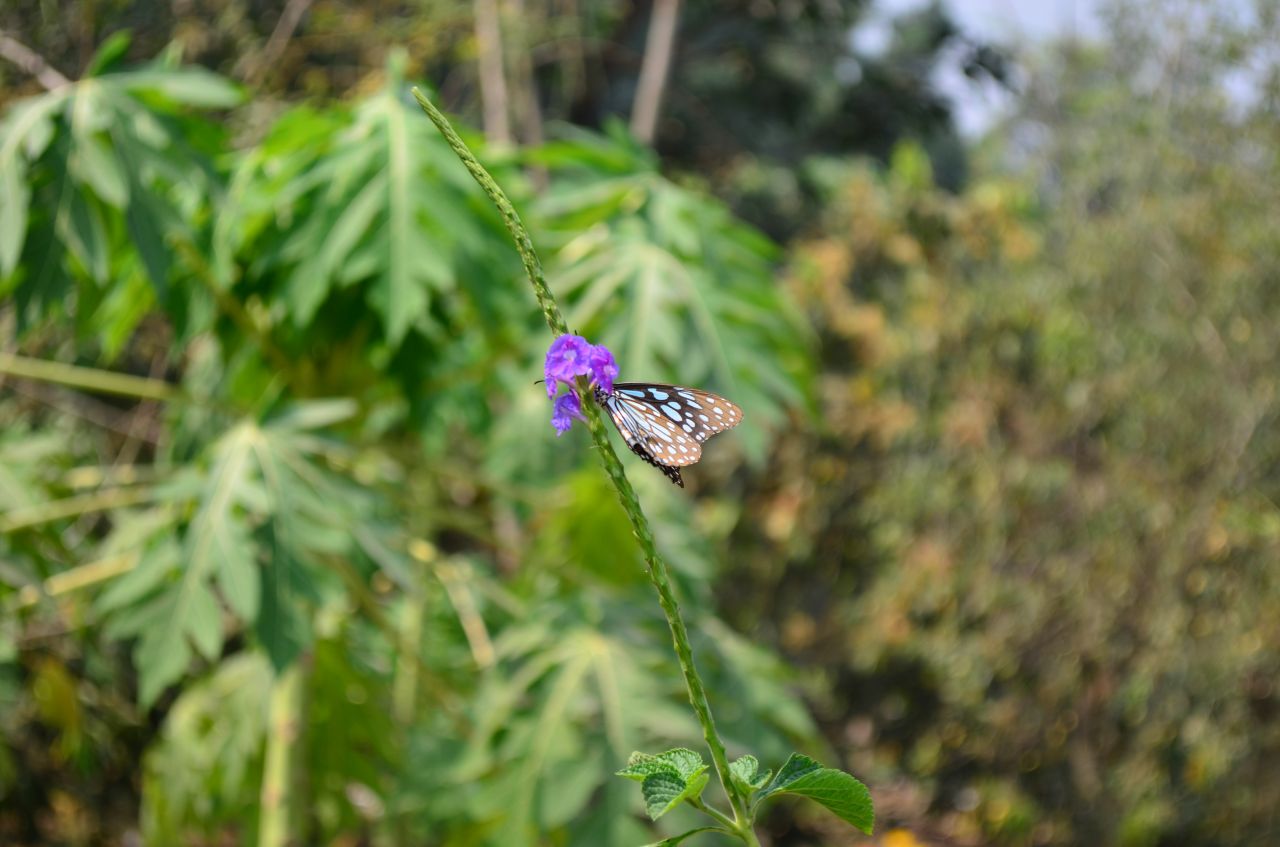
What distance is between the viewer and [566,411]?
0.69 m

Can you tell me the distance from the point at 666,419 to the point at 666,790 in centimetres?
20

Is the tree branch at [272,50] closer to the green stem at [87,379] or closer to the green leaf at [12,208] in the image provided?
the green stem at [87,379]

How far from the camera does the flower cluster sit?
0.65 meters

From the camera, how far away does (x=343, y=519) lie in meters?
2.38

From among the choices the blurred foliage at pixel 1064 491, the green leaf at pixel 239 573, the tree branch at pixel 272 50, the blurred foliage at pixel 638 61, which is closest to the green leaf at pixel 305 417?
the green leaf at pixel 239 573

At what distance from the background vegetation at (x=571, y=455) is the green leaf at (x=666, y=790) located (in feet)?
5.35

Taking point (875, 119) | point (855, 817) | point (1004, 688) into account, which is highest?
point (875, 119)

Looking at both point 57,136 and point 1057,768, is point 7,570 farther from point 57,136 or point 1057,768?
point 1057,768

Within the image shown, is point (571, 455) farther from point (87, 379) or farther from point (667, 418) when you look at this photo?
point (667, 418)

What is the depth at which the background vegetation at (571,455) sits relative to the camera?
8.04ft

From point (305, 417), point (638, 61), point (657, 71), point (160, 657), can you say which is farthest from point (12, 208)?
point (638, 61)

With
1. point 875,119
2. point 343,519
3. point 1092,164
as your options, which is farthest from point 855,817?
point 875,119

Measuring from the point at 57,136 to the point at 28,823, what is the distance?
2.97 m

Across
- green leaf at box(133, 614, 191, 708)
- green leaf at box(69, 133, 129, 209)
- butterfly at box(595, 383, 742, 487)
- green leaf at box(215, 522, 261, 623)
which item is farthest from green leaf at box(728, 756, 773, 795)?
green leaf at box(69, 133, 129, 209)
